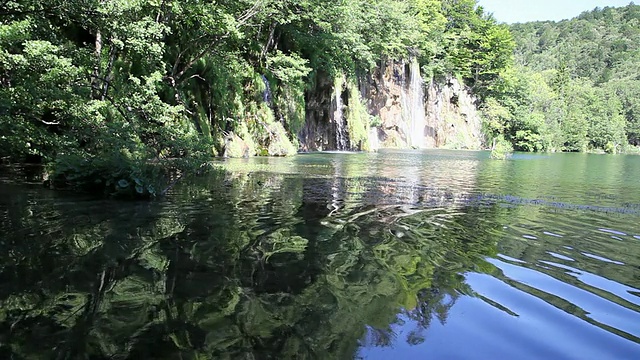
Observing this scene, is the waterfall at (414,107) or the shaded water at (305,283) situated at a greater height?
the waterfall at (414,107)

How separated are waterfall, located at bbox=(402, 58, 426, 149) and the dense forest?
1845mm

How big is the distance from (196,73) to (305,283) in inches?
773

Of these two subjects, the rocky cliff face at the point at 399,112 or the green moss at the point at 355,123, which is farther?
the green moss at the point at 355,123

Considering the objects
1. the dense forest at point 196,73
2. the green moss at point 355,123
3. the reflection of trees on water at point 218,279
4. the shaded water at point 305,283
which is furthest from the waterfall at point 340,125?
the reflection of trees on water at point 218,279

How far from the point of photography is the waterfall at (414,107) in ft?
176

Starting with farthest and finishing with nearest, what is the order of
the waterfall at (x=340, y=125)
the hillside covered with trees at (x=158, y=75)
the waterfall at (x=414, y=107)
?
the waterfall at (x=414, y=107)
the waterfall at (x=340, y=125)
the hillside covered with trees at (x=158, y=75)

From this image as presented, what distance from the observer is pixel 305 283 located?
4.05 meters

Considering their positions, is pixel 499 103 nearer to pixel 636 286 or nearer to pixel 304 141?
pixel 304 141

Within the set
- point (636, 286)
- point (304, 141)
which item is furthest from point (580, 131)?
point (636, 286)

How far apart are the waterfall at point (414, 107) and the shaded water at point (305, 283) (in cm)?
4674

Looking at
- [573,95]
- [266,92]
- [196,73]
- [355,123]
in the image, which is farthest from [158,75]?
[573,95]

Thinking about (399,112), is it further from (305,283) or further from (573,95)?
(573,95)

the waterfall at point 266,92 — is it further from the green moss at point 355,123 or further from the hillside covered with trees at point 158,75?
the green moss at point 355,123

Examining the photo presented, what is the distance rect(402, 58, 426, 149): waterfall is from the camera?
53.5m
